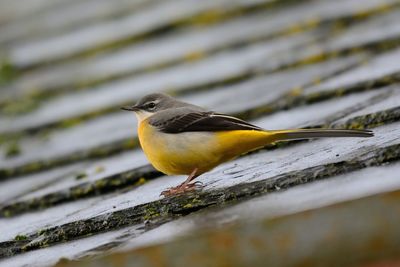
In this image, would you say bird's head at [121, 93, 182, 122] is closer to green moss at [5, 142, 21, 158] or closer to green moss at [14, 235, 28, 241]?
green moss at [5, 142, 21, 158]

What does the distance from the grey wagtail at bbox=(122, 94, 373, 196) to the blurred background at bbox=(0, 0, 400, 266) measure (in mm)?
76

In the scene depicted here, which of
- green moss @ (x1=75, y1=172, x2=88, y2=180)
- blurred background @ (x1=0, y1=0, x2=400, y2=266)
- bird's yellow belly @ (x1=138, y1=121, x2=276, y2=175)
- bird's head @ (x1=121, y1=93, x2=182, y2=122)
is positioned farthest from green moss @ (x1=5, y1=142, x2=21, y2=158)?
bird's yellow belly @ (x1=138, y1=121, x2=276, y2=175)

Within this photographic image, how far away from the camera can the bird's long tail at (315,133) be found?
286 centimetres

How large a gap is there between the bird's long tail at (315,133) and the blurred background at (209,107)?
0.05m

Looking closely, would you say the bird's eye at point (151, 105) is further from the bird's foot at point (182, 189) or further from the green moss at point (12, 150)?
the bird's foot at point (182, 189)

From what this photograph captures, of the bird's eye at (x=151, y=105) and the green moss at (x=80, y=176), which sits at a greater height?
the bird's eye at (x=151, y=105)

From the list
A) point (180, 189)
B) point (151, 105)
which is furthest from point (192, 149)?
point (151, 105)

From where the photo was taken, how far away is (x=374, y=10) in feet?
16.9

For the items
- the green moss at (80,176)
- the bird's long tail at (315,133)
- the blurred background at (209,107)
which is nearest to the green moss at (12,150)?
the blurred background at (209,107)

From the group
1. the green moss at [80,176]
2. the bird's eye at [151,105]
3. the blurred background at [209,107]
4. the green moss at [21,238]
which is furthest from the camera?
the bird's eye at [151,105]

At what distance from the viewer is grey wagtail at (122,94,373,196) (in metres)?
3.39

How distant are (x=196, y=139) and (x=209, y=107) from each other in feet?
2.98

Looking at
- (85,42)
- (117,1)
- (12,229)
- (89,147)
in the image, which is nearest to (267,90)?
(89,147)

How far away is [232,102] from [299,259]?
104 inches
